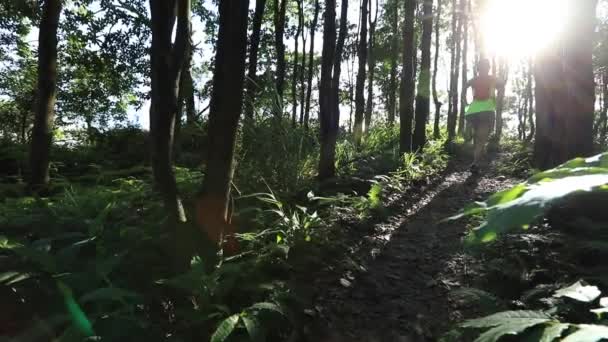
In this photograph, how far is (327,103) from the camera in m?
7.27

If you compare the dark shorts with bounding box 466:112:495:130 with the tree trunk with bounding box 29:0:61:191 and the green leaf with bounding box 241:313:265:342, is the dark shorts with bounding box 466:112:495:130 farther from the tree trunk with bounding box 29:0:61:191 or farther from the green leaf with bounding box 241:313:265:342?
the tree trunk with bounding box 29:0:61:191

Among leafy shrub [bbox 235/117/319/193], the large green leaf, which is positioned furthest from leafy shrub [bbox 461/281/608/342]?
leafy shrub [bbox 235/117/319/193]

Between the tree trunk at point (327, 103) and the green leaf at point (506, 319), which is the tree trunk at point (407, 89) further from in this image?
the green leaf at point (506, 319)

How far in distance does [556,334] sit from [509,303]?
145cm

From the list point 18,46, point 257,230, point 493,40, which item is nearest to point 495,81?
point 257,230

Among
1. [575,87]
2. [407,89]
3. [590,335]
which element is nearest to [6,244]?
[590,335]

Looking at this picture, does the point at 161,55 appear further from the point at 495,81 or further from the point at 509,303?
the point at 495,81

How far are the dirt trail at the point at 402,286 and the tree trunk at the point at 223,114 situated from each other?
115 centimetres

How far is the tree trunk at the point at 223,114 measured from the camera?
128 inches

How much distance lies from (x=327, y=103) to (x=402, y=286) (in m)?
4.44

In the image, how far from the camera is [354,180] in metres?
6.30

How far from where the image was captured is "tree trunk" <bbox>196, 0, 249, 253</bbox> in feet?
10.6

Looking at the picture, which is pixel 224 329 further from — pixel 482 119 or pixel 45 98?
Result: pixel 482 119

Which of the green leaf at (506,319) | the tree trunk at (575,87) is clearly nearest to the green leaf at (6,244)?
the green leaf at (506,319)
